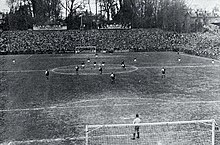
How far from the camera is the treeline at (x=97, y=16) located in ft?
297

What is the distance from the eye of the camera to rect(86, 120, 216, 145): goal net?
1538 centimetres

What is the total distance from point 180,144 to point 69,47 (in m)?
60.2

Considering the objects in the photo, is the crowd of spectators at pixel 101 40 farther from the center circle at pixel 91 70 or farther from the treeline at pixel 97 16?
the center circle at pixel 91 70

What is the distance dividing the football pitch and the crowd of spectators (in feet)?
102

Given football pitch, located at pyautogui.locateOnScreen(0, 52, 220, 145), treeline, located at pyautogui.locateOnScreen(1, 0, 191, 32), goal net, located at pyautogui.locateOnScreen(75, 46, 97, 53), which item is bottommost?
football pitch, located at pyautogui.locateOnScreen(0, 52, 220, 145)

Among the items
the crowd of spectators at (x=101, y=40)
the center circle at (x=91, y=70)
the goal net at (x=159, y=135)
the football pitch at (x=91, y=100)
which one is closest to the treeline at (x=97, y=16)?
the crowd of spectators at (x=101, y=40)

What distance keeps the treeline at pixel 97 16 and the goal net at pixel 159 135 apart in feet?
231

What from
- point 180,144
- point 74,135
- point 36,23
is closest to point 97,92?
point 74,135

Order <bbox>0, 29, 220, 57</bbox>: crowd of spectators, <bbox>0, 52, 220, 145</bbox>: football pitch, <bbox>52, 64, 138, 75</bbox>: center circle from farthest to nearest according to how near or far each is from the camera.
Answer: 1. <bbox>0, 29, 220, 57</bbox>: crowd of spectators
2. <bbox>52, 64, 138, 75</bbox>: center circle
3. <bbox>0, 52, 220, 145</bbox>: football pitch

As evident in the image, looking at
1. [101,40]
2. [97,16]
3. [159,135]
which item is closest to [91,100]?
[159,135]

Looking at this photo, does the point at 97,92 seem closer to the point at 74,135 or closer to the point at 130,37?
the point at 74,135

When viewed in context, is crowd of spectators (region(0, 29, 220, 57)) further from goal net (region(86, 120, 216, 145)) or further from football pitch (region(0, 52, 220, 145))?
goal net (region(86, 120, 216, 145))

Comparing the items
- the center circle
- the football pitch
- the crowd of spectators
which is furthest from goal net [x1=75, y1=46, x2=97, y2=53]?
the football pitch

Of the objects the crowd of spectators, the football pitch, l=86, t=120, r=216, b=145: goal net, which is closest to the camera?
l=86, t=120, r=216, b=145: goal net
